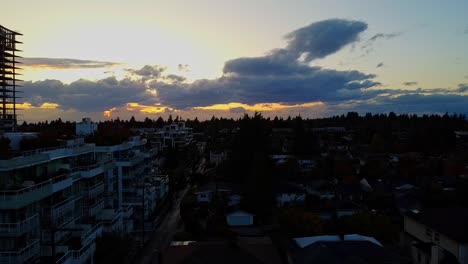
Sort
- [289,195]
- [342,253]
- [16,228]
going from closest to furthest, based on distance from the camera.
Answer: [16,228]
[342,253]
[289,195]

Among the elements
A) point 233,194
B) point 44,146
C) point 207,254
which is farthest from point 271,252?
point 233,194

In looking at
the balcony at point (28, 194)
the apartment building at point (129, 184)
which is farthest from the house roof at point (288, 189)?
the balcony at point (28, 194)

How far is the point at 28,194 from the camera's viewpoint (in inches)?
684

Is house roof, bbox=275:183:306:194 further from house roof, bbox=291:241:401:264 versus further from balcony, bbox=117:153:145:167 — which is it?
house roof, bbox=291:241:401:264

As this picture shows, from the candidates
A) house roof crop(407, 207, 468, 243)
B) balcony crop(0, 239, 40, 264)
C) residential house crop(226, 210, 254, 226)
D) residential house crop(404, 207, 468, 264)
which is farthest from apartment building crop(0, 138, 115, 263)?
house roof crop(407, 207, 468, 243)

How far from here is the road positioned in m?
27.9

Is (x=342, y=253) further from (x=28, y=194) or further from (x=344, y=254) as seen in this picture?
(x=28, y=194)

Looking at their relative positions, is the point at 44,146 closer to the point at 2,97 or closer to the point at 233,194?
the point at 233,194

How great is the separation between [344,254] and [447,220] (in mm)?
9405

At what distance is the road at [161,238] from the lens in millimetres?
27878

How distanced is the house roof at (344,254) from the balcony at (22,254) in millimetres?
12087

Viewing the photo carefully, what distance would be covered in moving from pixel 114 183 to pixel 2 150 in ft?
51.9

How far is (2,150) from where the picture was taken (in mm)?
17453

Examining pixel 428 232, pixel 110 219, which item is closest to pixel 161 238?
pixel 110 219
